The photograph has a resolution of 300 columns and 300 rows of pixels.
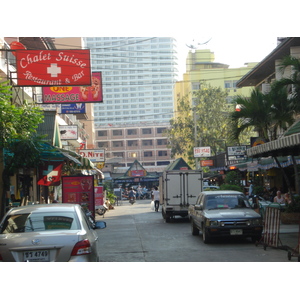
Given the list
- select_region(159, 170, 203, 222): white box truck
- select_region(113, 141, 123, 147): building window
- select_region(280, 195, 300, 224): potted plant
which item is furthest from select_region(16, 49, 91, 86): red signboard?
select_region(113, 141, 123, 147): building window

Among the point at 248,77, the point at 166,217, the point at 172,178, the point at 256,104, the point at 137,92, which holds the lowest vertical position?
the point at 166,217

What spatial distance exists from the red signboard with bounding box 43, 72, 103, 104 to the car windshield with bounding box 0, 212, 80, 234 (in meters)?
14.5

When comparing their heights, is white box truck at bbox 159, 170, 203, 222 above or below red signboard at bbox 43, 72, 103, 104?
below

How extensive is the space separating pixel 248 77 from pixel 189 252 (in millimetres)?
27587

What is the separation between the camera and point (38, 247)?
7.61 m

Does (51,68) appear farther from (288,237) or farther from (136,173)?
(136,173)

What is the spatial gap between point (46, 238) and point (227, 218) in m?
7.73

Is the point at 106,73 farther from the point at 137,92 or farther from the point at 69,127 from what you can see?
the point at 69,127

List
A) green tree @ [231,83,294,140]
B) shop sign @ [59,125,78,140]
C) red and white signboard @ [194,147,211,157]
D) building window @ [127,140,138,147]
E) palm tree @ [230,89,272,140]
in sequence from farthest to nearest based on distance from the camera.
→ 1. building window @ [127,140,138,147]
2. red and white signboard @ [194,147,211,157]
3. shop sign @ [59,125,78,140]
4. palm tree @ [230,89,272,140]
5. green tree @ [231,83,294,140]

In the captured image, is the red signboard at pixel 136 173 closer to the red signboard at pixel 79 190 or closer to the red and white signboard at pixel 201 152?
the red and white signboard at pixel 201 152

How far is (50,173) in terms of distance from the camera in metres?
22.0

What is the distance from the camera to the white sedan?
7.62 meters

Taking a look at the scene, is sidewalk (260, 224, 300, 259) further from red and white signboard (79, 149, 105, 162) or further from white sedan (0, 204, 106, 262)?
red and white signboard (79, 149, 105, 162)
